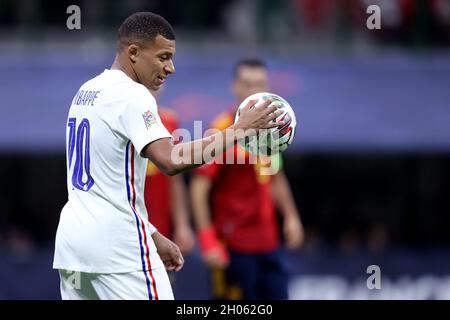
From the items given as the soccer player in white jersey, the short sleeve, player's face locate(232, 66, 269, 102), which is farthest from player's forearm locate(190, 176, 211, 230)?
the short sleeve

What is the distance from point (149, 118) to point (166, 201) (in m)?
3.55

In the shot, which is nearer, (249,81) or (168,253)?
(168,253)

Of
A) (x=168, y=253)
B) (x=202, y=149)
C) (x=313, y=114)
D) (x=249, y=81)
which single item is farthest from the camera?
(x=313, y=114)

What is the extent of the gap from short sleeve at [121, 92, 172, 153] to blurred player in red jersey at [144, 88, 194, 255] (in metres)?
3.25

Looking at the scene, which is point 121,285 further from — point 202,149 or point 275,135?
point 275,135

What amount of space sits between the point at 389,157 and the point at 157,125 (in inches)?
471

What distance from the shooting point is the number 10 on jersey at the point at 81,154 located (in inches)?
225

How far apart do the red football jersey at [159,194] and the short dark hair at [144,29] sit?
9.93ft

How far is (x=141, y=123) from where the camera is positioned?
553cm

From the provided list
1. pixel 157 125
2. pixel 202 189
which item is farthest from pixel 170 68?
pixel 202 189

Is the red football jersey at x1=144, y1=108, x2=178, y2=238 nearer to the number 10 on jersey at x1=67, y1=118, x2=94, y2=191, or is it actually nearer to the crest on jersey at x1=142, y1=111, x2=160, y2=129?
the number 10 on jersey at x1=67, y1=118, x2=94, y2=191
